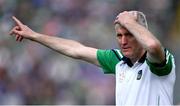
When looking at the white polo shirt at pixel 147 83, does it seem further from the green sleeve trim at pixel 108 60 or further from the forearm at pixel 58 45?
the forearm at pixel 58 45

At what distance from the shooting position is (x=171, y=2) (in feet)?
34.6

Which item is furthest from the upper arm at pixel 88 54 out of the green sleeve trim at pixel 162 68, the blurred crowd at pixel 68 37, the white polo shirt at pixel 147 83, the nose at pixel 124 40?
the blurred crowd at pixel 68 37

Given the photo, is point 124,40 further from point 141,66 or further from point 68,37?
point 68,37

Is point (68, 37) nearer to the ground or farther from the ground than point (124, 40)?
farther from the ground

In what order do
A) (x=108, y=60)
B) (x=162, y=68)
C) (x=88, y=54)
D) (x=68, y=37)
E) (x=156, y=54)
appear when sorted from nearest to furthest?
(x=156, y=54), (x=162, y=68), (x=108, y=60), (x=88, y=54), (x=68, y=37)

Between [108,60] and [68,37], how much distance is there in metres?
5.17

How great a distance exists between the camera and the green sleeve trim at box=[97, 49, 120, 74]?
5316 millimetres

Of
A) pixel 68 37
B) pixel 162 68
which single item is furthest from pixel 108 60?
pixel 68 37

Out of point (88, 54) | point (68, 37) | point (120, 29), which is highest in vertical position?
point (68, 37)

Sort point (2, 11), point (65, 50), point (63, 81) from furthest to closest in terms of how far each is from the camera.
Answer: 1. point (2, 11)
2. point (63, 81)
3. point (65, 50)

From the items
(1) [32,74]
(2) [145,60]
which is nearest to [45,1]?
(1) [32,74]

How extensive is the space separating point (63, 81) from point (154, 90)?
5.48 metres

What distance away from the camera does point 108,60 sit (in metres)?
5.37

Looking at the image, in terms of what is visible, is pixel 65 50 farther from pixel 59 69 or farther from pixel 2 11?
pixel 2 11
